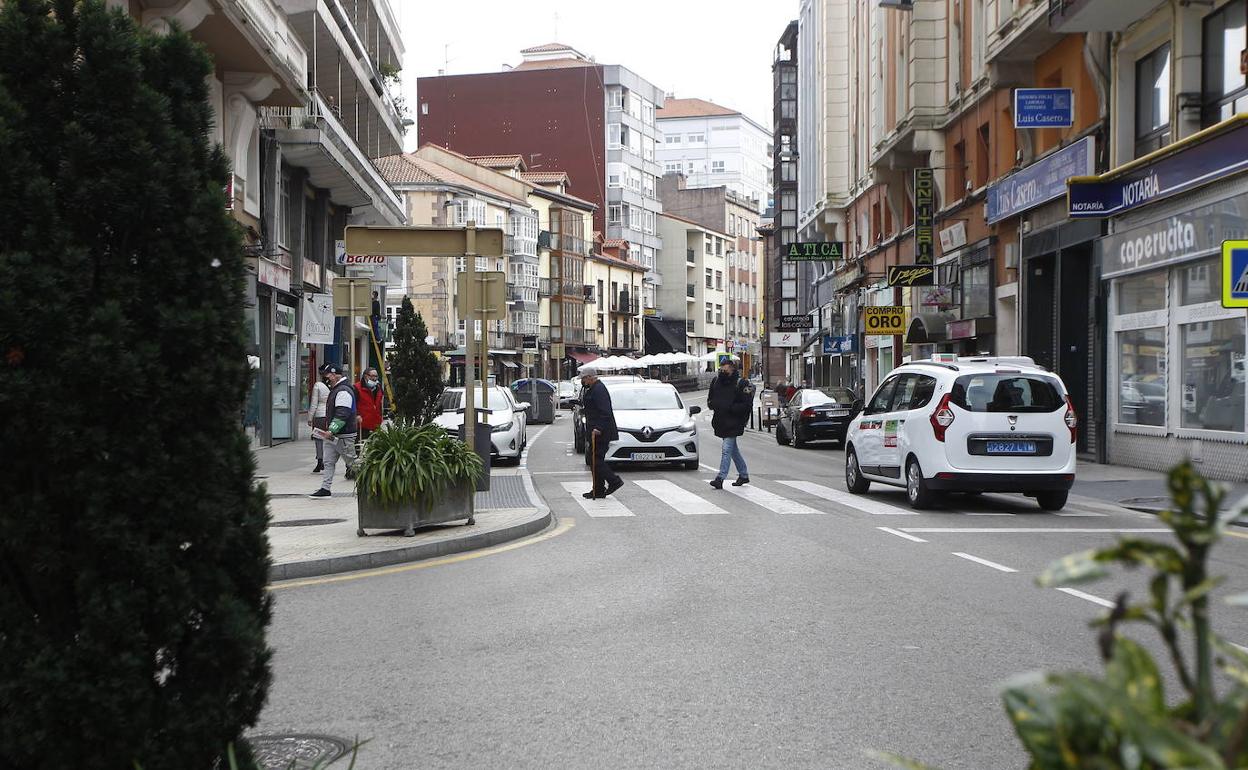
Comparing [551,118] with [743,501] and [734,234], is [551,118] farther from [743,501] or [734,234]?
[743,501]

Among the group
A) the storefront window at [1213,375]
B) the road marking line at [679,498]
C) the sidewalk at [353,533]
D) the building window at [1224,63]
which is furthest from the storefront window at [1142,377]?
the sidewalk at [353,533]

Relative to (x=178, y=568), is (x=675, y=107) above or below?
above

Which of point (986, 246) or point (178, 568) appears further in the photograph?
point (986, 246)

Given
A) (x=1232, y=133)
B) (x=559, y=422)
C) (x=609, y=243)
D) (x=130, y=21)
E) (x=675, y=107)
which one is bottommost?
(x=559, y=422)

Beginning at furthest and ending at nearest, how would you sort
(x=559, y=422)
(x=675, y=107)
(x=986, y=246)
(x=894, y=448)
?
(x=675, y=107) → (x=559, y=422) → (x=986, y=246) → (x=894, y=448)

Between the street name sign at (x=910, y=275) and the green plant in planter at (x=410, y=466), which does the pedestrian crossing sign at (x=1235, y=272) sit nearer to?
the green plant in planter at (x=410, y=466)

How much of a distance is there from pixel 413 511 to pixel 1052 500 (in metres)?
7.62

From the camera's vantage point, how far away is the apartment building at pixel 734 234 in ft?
403

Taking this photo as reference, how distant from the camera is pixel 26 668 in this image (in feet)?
11.5

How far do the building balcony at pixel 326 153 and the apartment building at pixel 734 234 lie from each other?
7902 centimetres

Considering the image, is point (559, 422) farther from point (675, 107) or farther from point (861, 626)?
point (675, 107)

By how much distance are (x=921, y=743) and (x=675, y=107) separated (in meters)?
142

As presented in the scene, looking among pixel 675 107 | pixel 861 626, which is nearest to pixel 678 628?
pixel 861 626

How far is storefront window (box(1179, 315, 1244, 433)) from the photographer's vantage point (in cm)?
1829
